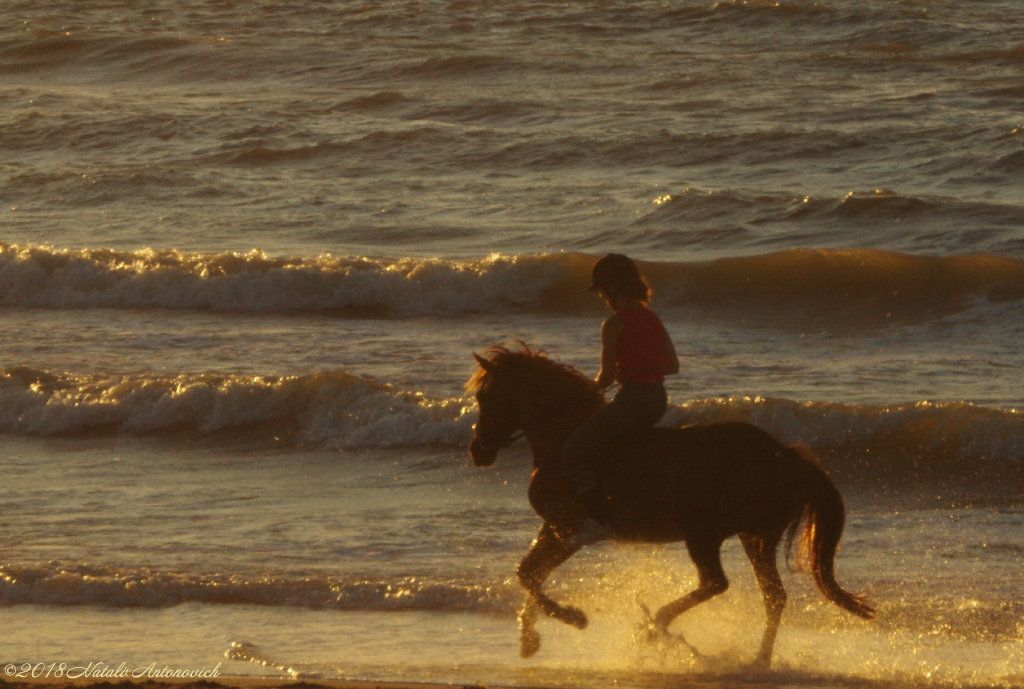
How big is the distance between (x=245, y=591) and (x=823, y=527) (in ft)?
10.3

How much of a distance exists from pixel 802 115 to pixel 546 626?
18.1 meters

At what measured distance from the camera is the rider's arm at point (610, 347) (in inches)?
233

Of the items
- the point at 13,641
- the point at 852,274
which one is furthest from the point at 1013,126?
the point at 13,641

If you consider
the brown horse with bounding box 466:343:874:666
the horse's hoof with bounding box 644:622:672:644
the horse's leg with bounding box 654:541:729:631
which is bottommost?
the horse's hoof with bounding box 644:622:672:644

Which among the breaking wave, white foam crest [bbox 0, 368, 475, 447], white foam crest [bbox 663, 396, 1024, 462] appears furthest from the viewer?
the breaking wave

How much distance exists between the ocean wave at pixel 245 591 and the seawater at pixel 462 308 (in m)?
0.03

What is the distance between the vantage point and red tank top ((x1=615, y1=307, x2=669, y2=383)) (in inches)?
235

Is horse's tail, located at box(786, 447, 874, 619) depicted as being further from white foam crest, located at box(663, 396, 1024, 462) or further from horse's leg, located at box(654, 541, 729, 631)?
white foam crest, located at box(663, 396, 1024, 462)

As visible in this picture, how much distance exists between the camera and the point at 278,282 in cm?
1653

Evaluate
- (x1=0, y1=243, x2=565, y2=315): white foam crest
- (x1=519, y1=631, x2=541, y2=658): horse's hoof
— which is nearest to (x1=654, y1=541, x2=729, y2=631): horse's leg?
(x1=519, y1=631, x2=541, y2=658): horse's hoof

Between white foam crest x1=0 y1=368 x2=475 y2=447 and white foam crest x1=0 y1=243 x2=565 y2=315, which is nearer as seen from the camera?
white foam crest x1=0 y1=368 x2=475 y2=447

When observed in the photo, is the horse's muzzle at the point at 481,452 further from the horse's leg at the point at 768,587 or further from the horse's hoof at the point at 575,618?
the horse's leg at the point at 768,587

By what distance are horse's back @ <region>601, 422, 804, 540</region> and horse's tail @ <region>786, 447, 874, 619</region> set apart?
7cm

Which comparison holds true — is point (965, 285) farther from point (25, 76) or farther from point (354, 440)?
point (25, 76)
